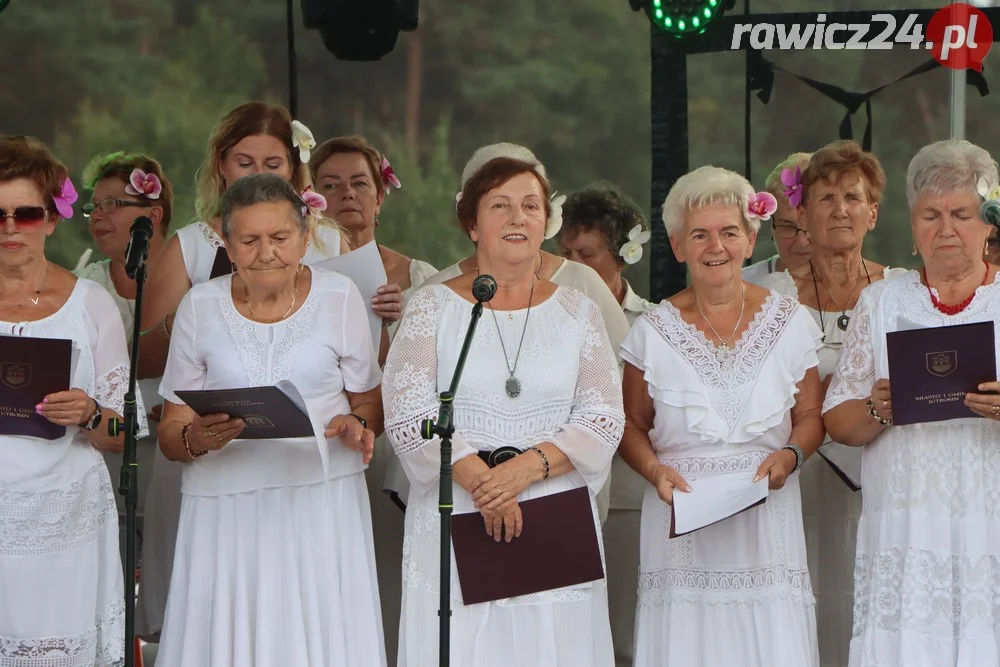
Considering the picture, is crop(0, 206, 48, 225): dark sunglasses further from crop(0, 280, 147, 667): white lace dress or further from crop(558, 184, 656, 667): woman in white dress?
crop(558, 184, 656, 667): woman in white dress

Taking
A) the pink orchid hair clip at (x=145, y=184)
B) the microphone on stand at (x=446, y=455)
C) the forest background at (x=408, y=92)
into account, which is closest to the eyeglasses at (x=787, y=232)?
the forest background at (x=408, y=92)

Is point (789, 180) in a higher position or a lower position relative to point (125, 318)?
higher

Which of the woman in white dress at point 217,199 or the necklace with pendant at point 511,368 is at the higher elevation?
the woman in white dress at point 217,199

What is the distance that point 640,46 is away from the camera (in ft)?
21.2

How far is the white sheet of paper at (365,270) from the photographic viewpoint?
15.3 feet

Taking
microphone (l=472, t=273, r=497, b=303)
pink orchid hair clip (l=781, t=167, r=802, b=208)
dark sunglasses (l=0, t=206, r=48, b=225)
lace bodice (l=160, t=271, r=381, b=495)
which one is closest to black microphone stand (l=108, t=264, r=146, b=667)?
lace bodice (l=160, t=271, r=381, b=495)

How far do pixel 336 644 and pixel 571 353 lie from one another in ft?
3.59

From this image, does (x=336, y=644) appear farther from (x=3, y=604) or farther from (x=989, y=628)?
(x=989, y=628)

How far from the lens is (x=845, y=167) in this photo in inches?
197

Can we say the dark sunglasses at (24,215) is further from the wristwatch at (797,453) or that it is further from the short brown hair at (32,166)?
the wristwatch at (797,453)

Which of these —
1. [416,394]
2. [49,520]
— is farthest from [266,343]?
[49,520]

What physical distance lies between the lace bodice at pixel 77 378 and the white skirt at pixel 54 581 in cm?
4

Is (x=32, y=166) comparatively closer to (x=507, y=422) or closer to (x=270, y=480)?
(x=270, y=480)

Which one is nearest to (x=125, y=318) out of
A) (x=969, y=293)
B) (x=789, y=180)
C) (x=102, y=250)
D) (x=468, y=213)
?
(x=102, y=250)
